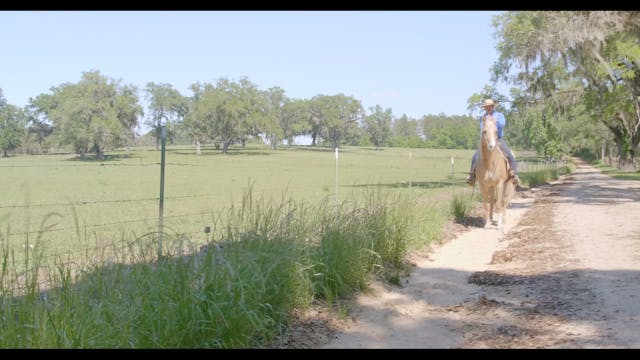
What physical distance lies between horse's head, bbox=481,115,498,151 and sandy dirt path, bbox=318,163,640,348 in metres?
2.04

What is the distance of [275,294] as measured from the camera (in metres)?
5.89

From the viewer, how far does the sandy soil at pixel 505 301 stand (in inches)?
224

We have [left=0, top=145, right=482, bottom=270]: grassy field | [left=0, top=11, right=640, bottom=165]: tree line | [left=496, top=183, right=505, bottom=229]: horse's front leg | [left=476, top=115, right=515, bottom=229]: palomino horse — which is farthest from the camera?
[left=0, top=11, right=640, bottom=165]: tree line

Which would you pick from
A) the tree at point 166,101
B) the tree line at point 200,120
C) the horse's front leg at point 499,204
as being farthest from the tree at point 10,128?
the tree at point 166,101

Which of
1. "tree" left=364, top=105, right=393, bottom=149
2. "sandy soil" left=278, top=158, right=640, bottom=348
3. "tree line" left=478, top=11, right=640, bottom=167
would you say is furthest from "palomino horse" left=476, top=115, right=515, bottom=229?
"tree" left=364, top=105, right=393, bottom=149

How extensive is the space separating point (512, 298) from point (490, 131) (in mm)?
6551

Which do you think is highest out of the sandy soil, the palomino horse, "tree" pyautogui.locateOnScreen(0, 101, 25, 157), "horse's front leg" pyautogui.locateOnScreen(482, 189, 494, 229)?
"tree" pyautogui.locateOnScreen(0, 101, 25, 157)

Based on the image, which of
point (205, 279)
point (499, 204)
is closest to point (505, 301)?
point (205, 279)

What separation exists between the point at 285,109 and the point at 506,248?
10173cm

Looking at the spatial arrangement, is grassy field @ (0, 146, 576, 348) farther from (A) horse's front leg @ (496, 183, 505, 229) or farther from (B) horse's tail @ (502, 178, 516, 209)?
(B) horse's tail @ (502, 178, 516, 209)

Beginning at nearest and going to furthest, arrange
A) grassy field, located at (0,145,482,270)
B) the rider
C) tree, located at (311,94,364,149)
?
grassy field, located at (0,145,482,270)
the rider
tree, located at (311,94,364,149)

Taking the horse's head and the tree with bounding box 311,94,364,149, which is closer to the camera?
the horse's head

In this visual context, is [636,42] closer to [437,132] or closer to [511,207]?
[511,207]

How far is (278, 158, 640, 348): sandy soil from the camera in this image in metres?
5.68
